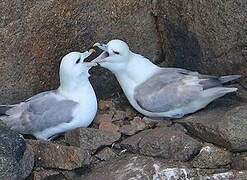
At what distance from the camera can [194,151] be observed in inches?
162

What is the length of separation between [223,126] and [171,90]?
0.43m

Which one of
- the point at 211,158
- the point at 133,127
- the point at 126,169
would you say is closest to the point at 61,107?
the point at 133,127

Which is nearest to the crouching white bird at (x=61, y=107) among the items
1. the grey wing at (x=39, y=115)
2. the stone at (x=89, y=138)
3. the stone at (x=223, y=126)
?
the grey wing at (x=39, y=115)

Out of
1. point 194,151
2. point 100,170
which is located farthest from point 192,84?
point 100,170

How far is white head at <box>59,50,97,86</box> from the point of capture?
4.35 metres

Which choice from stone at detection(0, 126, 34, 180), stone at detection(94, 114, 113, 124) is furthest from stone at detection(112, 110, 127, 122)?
stone at detection(0, 126, 34, 180)

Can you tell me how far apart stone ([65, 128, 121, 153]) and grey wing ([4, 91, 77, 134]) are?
0.38 ft

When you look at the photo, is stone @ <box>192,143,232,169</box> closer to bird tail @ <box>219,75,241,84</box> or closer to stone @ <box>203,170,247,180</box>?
stone @ <box>203,170,247,180</box>

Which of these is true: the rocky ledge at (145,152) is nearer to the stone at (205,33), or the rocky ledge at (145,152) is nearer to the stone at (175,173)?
the stone at (175,173)

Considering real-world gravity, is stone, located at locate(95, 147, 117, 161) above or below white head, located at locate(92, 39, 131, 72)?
below

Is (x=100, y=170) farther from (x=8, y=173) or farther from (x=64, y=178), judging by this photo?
(x=8, y=173)

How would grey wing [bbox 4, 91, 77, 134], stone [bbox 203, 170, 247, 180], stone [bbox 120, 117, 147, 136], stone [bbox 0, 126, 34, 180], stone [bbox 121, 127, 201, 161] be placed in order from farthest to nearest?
stone [bbox 120, 117, 147, 136]
grey wing [bbox 4, 91, 77, 134]
stone [bbox 121, 127, 201, 161]
stone [bbox 203, 170, 247, 180]
stone [bbox 0, 126, 34, 180]

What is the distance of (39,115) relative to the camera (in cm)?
432

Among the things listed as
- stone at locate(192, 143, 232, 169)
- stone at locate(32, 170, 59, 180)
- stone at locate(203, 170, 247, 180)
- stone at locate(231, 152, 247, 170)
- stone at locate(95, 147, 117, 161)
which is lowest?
stone at locate(203, 170, 247, 180)
